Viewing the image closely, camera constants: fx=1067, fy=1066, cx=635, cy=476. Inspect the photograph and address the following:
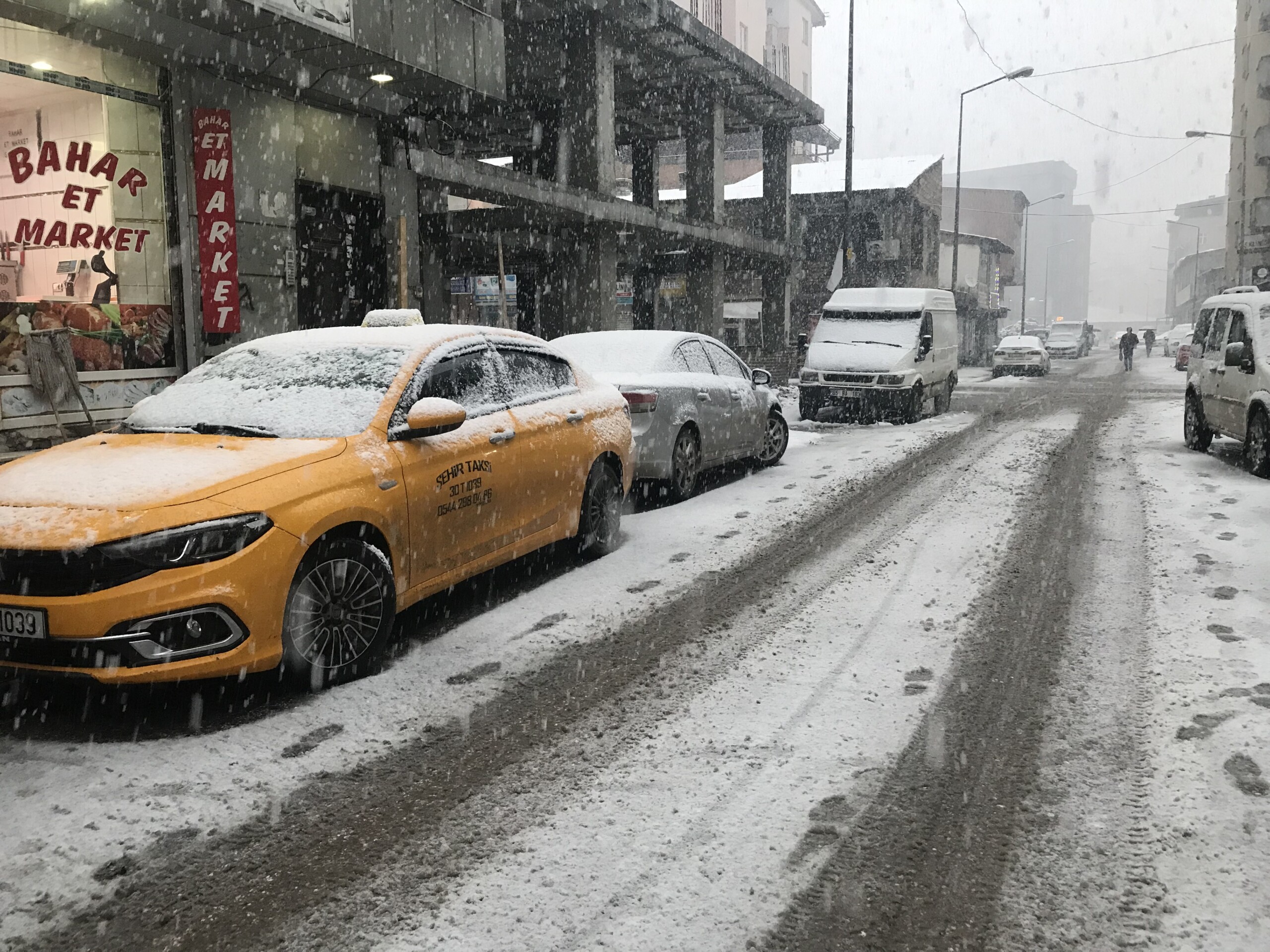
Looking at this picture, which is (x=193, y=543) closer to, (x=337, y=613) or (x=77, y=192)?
(x=337, y=613)

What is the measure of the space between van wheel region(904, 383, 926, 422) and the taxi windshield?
12.9 meters

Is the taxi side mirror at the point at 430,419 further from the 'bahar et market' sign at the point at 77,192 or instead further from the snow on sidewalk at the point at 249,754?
the 'bahar et market' sign at the point at 77,192

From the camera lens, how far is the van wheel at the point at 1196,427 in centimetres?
1237

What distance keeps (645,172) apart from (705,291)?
4.37 metres

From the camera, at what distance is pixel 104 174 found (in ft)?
36.5

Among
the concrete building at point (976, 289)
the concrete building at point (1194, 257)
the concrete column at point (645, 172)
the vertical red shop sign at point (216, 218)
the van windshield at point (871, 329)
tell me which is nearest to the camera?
the vertical red shop sign at point (216, 218)

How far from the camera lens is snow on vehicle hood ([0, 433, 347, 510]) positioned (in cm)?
421

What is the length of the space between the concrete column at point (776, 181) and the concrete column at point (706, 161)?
4.36 metres

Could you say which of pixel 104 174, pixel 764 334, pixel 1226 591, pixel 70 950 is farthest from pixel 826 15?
pixel 70 950

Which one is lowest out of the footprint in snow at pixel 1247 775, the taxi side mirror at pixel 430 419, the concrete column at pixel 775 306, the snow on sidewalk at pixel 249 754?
the snow on sidewalk at pixel 249 754

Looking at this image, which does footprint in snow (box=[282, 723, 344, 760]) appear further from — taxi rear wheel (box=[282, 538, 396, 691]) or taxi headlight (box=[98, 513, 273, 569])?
taxi headlight (box=[98, 513, 273, 569])

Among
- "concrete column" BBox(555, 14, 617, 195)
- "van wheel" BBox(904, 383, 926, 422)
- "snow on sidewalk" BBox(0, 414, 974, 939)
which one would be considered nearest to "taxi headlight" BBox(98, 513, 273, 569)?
"snow on sidewalk" BBox(0, 414, 974, 939)

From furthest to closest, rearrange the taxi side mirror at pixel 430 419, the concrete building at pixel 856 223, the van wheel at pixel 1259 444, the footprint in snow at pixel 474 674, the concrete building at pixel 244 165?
the concrete building at pixel 856 223 → the concrete building at pixel 244 165 → the van wheel at pixel 1259 444 → the taxi side mirror at pixel 430 419 → the footprint in snow at pixel 474 674

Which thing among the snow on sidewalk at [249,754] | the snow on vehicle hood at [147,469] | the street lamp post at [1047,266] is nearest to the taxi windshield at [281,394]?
the snow on vehicle hood at [147,469]
